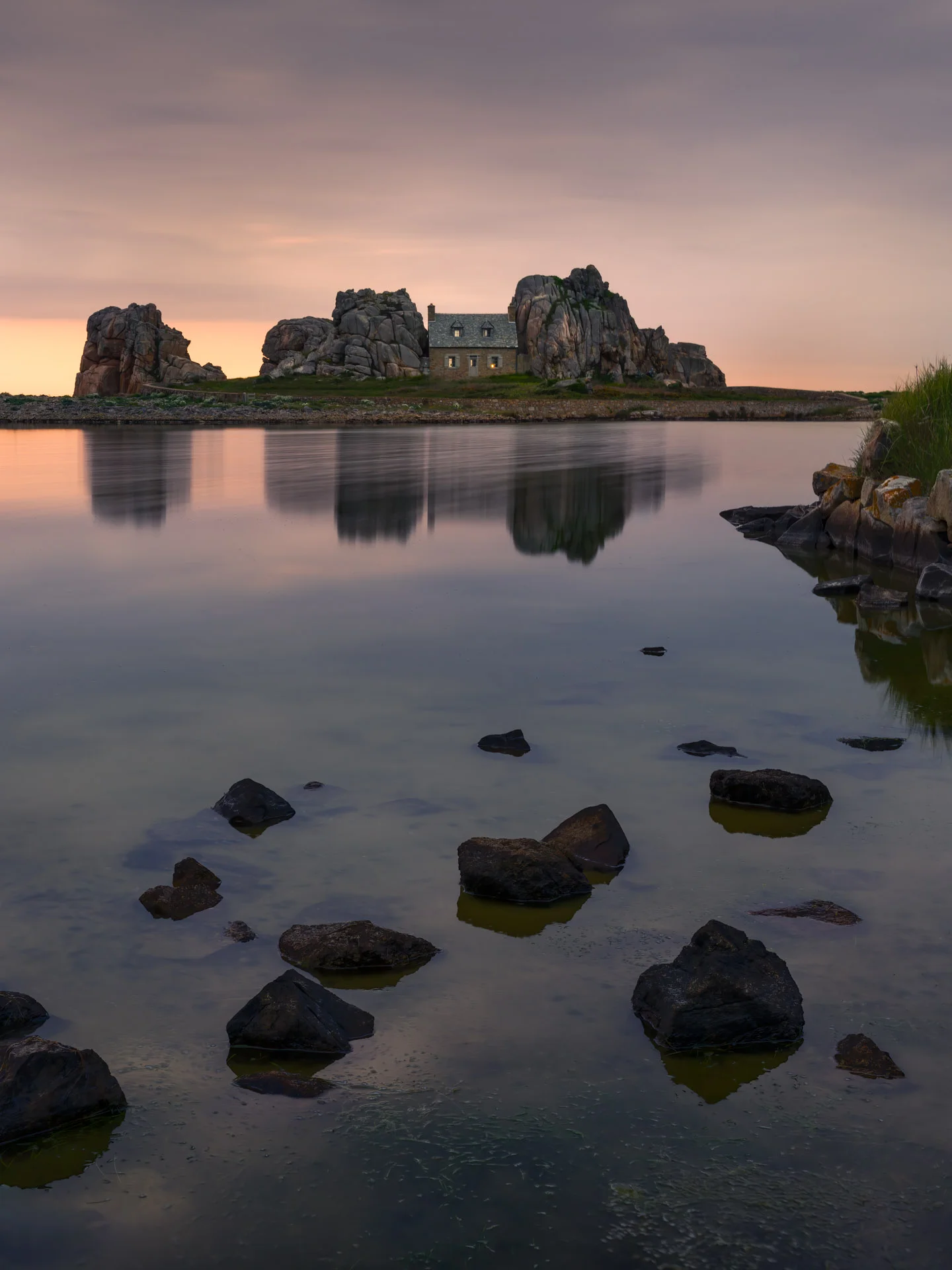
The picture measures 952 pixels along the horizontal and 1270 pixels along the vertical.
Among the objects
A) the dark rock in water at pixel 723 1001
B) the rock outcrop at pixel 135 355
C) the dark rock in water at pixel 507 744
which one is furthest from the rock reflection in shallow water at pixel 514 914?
the rock outcrop at pixel 135 355

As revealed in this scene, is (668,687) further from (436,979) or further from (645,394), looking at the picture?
(645,394)

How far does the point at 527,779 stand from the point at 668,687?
2.94 meters

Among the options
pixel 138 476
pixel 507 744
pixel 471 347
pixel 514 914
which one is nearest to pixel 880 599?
pixel 507 744

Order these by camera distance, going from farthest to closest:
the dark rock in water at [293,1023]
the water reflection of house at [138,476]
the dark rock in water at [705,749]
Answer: the water reflection of house at [138,476]
the dark rock in water at [705,749]
the dark rock in water at [293,1023]

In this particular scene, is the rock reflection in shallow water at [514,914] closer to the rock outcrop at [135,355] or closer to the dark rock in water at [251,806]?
the dark rock in water at [251,806]

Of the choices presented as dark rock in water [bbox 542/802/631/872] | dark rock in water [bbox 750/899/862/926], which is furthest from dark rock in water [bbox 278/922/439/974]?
dark rock in water [bbox 750/899/862/926]

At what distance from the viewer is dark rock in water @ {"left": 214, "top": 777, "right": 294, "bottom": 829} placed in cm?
734

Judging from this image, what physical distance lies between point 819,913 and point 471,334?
5112 inches

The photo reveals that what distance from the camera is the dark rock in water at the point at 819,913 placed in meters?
6.11

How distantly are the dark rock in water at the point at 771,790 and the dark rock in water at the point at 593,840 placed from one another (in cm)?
105

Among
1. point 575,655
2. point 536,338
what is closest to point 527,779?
point 575,655

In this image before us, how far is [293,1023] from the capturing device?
4.93m

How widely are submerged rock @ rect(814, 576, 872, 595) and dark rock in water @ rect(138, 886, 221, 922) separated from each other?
11890 millimetres

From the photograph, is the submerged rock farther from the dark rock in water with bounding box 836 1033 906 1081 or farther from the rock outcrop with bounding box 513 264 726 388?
the rock outcrop with bounding box 513 264 726 388
